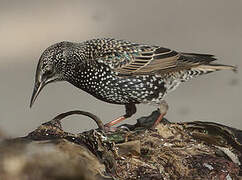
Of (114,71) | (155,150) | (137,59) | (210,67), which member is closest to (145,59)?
(137,59)

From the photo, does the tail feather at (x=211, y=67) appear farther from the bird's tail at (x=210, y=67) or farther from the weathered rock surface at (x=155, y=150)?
the weathered rock surface at (x=155, y=150)

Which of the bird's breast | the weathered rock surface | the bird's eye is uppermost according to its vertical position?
the weathered rock surface

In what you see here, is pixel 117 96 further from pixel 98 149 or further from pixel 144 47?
pixel 98 149

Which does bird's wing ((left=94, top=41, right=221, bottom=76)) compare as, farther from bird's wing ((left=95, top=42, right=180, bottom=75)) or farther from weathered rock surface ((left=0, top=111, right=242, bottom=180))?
weathered rock surface ((left=0, top=111, right=242, bottom=180))

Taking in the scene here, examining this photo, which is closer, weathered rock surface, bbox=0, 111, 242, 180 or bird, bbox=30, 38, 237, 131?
weathered rock surface, bbox=0, 111, 242, 180

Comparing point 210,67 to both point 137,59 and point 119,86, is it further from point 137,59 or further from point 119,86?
point 119,86

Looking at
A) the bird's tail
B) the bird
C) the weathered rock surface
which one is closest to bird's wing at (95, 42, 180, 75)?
the bird

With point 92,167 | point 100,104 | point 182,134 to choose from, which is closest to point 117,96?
point 182,134

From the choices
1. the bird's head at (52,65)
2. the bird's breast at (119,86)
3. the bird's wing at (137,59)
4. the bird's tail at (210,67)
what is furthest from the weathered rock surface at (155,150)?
the bird's tail at (210,67)
